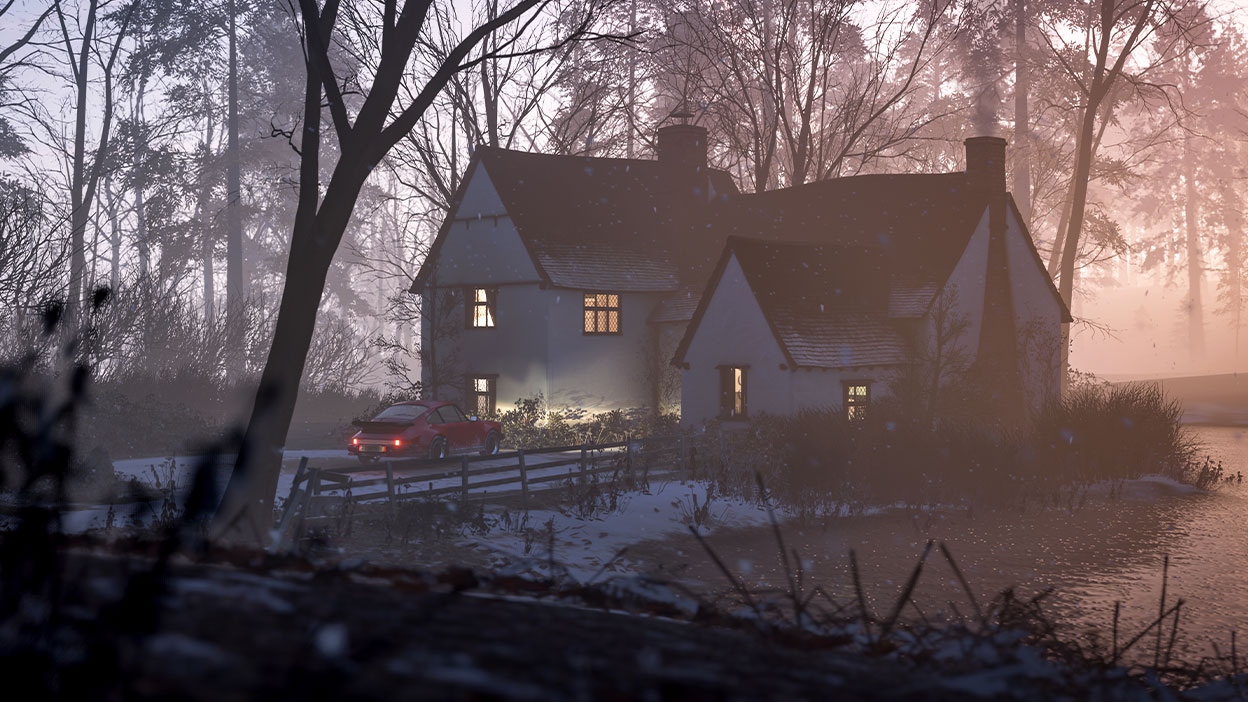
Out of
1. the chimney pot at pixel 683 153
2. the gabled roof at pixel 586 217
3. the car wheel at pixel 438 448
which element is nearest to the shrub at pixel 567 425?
the gabled roof at pixel 586 217

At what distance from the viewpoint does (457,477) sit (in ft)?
73.5

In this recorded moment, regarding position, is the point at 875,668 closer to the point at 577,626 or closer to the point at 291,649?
the point at 577,626

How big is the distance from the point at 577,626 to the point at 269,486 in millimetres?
11972

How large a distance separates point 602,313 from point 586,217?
3454 millimetres

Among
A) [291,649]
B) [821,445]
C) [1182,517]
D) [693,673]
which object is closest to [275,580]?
[291,649]

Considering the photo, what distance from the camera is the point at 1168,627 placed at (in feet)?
40.3

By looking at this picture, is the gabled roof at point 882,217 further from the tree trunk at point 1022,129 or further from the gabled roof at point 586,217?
the tree trunk at point 1022,129

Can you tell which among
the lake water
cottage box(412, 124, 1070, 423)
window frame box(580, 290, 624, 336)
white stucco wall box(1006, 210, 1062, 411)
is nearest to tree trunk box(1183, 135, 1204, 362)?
white stucco wall box(1006, 210, 1062, 411)

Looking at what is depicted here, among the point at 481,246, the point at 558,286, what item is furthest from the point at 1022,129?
the point at 481,246

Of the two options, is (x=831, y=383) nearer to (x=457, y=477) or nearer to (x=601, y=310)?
(x=601, y=310)

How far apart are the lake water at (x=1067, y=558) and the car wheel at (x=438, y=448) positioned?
32.3 feet

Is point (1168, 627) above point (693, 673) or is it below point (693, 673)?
below

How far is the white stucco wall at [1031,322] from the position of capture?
3083cm

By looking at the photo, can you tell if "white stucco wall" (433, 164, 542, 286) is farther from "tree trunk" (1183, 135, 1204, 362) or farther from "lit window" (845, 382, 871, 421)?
"tree trunk" (1183, 135, 1204, 362)
